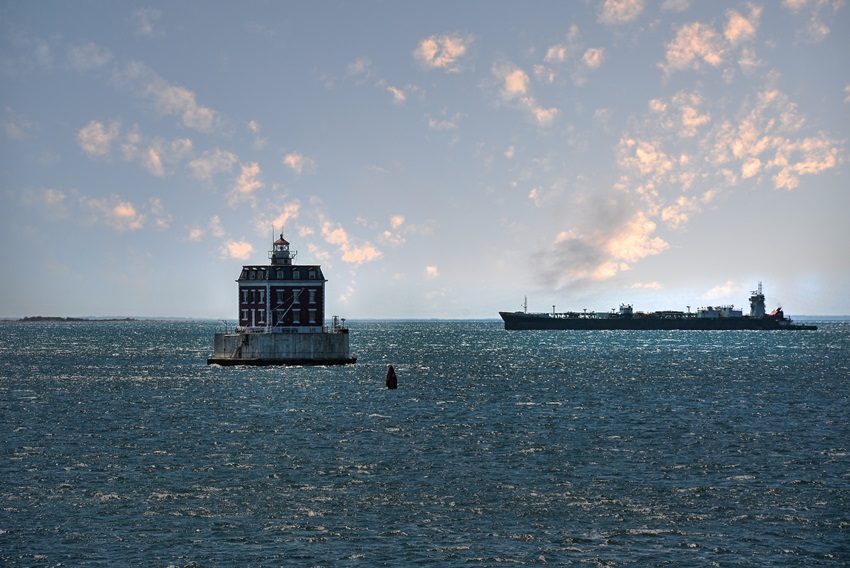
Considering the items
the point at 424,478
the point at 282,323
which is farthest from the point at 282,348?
the point at 424,478

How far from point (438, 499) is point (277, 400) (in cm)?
3545

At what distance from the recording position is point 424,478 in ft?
113

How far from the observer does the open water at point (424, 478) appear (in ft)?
81.5

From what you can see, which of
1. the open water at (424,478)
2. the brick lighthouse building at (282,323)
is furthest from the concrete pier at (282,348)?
the open water at (424,478)

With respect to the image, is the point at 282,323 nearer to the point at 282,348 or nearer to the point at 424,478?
the point at 282,348

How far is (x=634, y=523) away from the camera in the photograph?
2720cm

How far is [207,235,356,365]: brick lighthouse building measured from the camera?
89875mm

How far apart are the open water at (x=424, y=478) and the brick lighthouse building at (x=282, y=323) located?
18.2 meters

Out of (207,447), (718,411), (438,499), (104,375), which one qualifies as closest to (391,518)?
(438,499)

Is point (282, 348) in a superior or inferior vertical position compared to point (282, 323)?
inferior

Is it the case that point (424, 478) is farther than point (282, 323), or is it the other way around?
point (282, 323)

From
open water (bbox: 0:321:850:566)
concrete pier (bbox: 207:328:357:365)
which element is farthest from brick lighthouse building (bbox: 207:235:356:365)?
open water (bbox: 0:321:850:566)

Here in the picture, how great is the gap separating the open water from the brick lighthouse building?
1818cm

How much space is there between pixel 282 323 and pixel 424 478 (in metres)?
59.3
